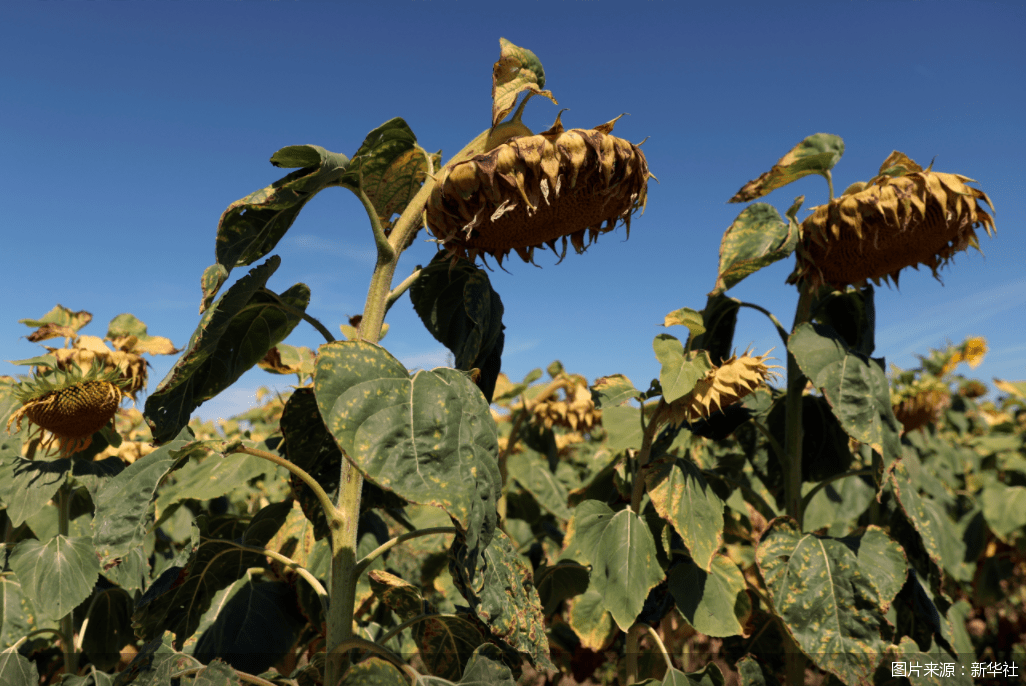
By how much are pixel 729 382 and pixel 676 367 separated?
6.2 inches

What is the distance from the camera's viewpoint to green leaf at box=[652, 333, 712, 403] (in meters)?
1.80

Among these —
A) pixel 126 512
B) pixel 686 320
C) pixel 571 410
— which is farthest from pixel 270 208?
pixel 571 410

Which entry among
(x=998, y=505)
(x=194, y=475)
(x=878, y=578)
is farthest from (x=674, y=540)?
(x=998, y=505)

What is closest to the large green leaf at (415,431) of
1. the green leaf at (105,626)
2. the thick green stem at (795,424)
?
the thick green stem at (795,424)

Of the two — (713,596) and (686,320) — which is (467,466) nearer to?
(686,320)

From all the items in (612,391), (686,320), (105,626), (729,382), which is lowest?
(105,626)

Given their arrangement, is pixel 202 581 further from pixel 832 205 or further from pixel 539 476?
pixel 539 476

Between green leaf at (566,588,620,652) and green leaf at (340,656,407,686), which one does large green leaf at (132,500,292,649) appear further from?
green leaf at (566,588,620,652)

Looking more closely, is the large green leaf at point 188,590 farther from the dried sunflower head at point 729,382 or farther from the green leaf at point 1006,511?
the green leaf at point 1006,511

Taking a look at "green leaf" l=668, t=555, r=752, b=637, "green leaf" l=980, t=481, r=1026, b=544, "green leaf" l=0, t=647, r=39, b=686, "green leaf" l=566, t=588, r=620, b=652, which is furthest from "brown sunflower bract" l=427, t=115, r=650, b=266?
"green leaf" l=980, t=481, r=1026, b=544

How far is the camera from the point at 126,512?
4.64ft

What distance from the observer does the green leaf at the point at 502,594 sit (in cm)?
114

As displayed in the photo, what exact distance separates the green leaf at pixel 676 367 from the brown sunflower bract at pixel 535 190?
1.82 feet

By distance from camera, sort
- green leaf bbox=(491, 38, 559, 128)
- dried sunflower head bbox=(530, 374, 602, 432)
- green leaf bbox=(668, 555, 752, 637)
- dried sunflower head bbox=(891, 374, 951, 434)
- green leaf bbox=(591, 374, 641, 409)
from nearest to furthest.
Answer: green leaf bbox=(491, 38, 559, 128), green leaf bbox=(668, 555, 752, 637), green leaf bbox=(591, 374, 641, 409), dried sunflower head bbox=(891, 374, 951, 434), dried sunflower head bbox=(530, 374, 602, 432)
